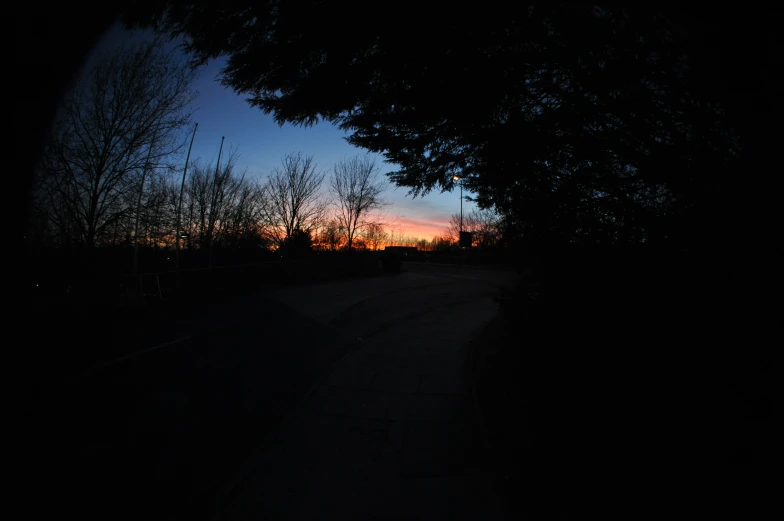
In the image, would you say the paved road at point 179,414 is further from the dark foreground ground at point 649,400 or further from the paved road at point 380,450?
the dark foreground ground at point 649,400

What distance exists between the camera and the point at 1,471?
282 centimetres

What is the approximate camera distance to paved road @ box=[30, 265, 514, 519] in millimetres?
2814

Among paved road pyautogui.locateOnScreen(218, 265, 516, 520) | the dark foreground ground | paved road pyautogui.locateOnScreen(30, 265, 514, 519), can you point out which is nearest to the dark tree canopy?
the dark foreground ground

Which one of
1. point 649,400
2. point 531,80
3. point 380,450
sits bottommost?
point 380,450

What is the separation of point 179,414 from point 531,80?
6.17m

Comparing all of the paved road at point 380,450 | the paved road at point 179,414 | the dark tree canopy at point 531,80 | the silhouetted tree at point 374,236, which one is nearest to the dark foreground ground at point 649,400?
the paved road at point 380,450

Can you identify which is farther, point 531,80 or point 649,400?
point 531,80

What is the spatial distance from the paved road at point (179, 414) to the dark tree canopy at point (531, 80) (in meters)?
2.05

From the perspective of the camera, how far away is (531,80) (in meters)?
4.22

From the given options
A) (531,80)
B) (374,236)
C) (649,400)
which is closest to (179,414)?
(649,400)

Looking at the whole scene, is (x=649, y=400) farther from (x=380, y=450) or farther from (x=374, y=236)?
(x=374, y=236)

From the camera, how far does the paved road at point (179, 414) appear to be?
2.81 meters

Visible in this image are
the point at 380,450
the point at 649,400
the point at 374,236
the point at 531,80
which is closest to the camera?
the point at 649,400

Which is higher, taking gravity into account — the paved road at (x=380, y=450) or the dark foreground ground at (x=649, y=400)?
the dark foreground ground at (x=649, y=400)
